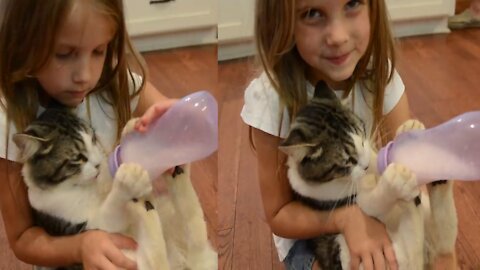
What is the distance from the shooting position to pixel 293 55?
0.96m

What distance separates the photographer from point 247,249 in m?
1.24

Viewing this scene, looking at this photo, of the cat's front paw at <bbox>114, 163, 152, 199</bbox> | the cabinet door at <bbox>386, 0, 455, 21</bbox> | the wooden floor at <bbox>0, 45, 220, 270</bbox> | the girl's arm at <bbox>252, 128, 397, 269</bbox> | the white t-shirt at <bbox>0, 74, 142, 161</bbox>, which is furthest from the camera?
the cabinet door at <bbox>386, 0, 455, 21</bbox>

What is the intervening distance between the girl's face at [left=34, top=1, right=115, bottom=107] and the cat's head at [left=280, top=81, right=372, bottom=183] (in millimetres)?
283

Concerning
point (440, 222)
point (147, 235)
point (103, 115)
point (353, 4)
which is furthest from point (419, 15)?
point (147, 235)

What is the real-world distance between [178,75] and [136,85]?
17 cm

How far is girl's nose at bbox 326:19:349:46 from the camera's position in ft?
2.82

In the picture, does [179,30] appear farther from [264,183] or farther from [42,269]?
[42,269]

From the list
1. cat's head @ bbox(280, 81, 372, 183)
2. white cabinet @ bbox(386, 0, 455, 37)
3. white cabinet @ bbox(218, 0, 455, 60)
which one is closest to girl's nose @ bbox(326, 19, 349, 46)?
cat's head @ bbox(280, 81, 372, 183)

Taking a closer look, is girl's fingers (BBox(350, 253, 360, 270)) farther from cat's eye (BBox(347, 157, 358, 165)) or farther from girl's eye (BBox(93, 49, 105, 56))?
girl's eye (BBox(93, 49, 105, 56))

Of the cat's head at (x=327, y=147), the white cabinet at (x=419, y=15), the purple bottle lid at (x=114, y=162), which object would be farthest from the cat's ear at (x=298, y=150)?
the white cabinet at (x=419, y=15)

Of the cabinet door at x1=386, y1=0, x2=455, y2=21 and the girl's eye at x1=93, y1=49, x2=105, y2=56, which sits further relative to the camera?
the cabinet door at x1=386, y1=0, x2=455, y2=21

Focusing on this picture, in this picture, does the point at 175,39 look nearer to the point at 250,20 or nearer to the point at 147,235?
the point at 250,20

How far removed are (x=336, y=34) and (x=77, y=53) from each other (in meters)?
0.36

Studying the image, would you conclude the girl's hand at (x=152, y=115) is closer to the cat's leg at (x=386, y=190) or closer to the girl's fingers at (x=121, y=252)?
the girl's fingers at (x=121, y=252)
